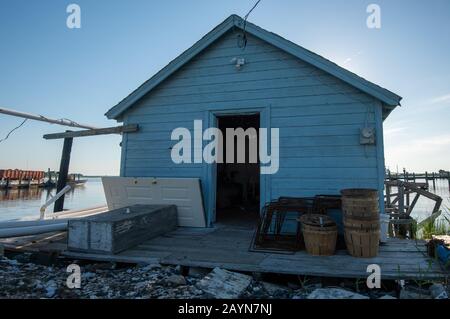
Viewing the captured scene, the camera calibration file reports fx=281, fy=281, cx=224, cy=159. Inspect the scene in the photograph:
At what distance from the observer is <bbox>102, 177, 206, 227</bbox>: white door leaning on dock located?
6520 mm

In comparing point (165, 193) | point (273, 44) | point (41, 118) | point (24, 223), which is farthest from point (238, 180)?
point (24, 223)

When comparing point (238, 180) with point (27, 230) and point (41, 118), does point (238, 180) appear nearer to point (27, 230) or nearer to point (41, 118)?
point (41, 118)

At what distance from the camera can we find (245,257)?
14.2ft

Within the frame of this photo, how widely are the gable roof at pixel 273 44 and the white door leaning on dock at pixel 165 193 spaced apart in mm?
1957

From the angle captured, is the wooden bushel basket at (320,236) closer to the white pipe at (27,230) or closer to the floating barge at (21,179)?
the white pipe at (27,230)

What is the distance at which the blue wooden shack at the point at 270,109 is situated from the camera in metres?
5.66

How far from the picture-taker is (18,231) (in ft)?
16.7

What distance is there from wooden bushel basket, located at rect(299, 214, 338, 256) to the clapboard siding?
1.45m

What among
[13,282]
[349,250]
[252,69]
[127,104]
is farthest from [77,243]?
[252,69]

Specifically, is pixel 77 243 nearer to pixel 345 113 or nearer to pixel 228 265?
pixel 228 265

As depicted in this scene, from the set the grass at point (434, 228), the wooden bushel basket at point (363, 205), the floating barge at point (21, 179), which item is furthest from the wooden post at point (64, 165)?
the floating barge at point (21, 179)

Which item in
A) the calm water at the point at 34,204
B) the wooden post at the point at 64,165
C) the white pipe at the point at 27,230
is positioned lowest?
the calm water at the point at 34,204

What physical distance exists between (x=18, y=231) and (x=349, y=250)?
574 centimetres
